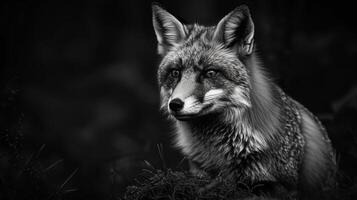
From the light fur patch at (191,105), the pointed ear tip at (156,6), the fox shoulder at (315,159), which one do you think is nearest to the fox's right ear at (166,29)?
the pointed ear tip at (156,6)

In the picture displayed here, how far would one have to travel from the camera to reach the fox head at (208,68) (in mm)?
4051

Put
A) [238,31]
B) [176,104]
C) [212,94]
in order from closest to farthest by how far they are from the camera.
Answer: [176,104], [212,94], [238,31]

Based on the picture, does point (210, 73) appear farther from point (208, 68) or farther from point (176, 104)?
point (176, 104)

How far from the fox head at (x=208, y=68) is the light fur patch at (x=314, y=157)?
3.11 ft

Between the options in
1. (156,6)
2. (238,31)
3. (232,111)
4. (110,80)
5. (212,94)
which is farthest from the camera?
(110,80)

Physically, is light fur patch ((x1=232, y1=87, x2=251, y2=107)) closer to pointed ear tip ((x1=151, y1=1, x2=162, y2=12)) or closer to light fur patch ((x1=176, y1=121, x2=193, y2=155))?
light fur patch ((x1=176, y1=121, x2=193, y2=155))

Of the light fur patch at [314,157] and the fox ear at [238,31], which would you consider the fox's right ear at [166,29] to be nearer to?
the fox ear at [238,31]

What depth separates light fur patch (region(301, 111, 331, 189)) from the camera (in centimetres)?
458

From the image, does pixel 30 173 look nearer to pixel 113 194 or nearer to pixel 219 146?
pixel 113 194

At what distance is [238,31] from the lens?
4.34 meters

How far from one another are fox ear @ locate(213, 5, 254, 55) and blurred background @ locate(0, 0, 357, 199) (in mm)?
1670

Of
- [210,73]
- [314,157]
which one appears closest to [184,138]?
[210,73]

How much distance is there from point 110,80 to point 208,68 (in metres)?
6.12

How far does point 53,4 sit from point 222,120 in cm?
714
